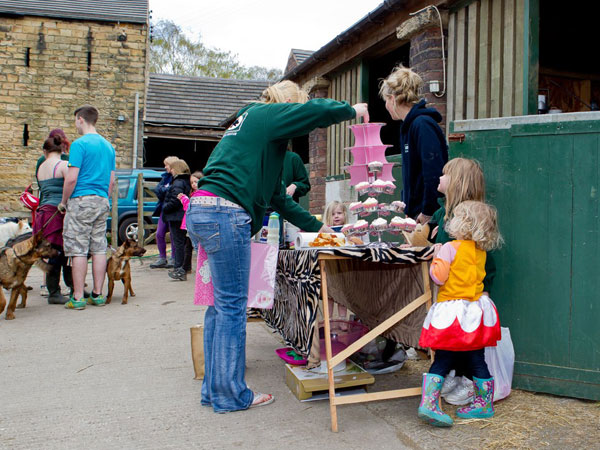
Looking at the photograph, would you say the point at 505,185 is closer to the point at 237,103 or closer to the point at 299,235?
the point at 299,235

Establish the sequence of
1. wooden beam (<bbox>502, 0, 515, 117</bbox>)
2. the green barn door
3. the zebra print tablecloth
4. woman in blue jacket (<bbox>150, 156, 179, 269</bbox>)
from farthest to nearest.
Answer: woman in blue jacket (<bbox>150, 156, 179, 269</bbox>)
wooden beam (<bbox>502, 0, 515, 117</bbox>)
the green barn door
the zebra print tablecloth

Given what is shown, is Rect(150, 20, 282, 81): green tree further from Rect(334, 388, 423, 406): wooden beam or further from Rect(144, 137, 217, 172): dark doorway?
Rect(334, 388, 423, 406): wooden beam

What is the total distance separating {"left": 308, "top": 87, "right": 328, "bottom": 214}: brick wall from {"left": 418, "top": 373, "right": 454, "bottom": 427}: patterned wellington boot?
6.49 m

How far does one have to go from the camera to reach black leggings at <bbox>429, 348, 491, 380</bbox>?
2912 millimetres

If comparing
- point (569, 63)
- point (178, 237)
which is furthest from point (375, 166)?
point (569, 63)

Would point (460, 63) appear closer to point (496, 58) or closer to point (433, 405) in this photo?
point (496, 58)

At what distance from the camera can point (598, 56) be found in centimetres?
871

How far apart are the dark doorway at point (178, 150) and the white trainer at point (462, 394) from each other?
1989 cm

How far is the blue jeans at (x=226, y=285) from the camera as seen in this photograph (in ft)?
9.91

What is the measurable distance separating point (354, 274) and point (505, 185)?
1.22 m

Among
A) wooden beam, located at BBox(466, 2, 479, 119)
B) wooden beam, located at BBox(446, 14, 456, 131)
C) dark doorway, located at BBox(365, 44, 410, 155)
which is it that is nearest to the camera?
wooden beam, located at BBox(466, 2, 479, 119)

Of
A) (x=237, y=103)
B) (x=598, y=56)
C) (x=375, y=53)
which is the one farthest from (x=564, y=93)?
(x=237, y=103)

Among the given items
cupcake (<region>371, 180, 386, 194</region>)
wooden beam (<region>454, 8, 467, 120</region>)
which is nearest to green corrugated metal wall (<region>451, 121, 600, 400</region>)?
cupcake (<region>371, 180, 386, 194</region>)

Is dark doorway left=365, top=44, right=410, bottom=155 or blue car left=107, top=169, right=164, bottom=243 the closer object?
dark doorway left=365, top=44, right=410, bottom=155
